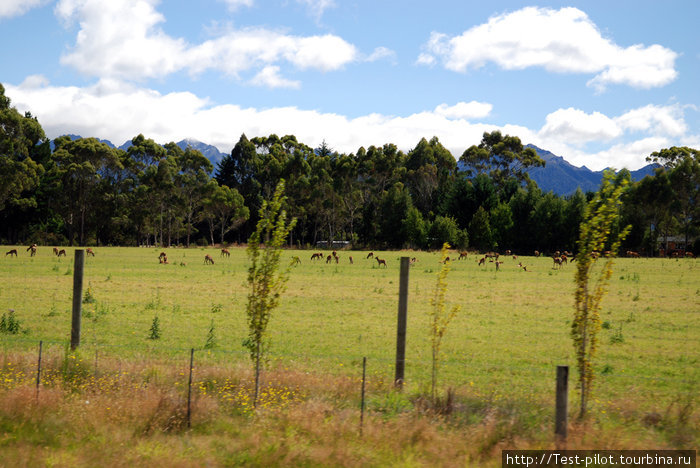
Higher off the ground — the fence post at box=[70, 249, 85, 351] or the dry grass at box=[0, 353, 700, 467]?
the fence post at box=[70, 249, 85, 351]

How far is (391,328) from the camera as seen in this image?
1659 cm

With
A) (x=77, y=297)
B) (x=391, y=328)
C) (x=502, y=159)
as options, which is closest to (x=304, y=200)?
(x=502, y=159)

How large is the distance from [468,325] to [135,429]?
40.2ft

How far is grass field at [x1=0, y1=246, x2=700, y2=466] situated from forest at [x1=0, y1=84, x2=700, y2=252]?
50810 millimetres

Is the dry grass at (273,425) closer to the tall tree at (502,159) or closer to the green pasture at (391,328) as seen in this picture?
the green pasture at (391,328)

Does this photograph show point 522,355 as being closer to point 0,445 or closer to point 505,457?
point 505,457

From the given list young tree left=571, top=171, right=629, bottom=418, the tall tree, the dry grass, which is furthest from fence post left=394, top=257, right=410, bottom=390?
the tall tree

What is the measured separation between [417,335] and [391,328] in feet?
4.01

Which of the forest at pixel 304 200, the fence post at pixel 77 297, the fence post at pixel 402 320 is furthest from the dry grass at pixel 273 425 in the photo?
the forest at pixel 304 200

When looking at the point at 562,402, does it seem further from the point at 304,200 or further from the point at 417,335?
the point at 304,200

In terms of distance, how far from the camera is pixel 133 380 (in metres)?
9.01

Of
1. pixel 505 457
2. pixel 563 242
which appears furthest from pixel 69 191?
pixel 505 457

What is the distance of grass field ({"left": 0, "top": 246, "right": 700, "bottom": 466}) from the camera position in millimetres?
9594

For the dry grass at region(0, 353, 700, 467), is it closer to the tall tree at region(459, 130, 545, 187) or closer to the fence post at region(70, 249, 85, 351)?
the fence post at region(70, 249, 85, 351)
